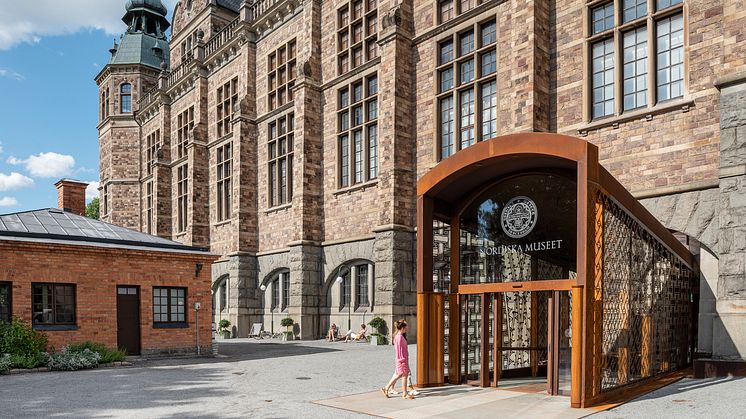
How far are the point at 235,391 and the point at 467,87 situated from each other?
43.9ft

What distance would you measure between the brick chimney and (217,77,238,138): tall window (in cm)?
1180

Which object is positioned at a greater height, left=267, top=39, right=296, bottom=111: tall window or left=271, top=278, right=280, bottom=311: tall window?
left=267, top=39, right=296, bottom=111: tall window

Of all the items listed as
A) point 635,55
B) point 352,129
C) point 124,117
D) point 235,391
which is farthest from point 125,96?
point 235,391

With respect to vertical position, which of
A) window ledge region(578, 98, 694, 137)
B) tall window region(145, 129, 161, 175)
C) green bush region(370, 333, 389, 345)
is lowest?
green bush region(370, 333, 389, 345)

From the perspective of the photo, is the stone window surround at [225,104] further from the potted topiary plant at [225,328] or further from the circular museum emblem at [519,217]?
the circular museum emblem at [519,217]

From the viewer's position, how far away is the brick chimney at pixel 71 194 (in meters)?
23.9

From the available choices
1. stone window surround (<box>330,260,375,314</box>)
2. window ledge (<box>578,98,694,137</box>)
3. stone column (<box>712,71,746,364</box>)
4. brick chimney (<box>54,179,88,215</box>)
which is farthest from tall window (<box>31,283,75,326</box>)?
stone column (<box>712,71,746,364</box>)

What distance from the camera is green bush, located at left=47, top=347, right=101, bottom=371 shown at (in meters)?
15.6

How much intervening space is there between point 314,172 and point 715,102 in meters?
16.8

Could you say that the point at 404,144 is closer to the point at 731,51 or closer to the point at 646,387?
the point at 731,51

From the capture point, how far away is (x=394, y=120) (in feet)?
73.8

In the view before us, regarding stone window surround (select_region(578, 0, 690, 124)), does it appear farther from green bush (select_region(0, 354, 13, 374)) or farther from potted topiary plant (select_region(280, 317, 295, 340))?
green bush (select_region(0, 354, 13, 374))

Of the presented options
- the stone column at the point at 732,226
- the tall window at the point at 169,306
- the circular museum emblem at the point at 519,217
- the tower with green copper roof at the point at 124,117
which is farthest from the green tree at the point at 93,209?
the stone column at the point at 732,226

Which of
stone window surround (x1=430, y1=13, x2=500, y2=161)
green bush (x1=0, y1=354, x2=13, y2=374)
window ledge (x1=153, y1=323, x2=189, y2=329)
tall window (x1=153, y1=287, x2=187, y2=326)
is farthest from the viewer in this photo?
stone window surround (x1=430, y1=13, x2=500, y2=161)
